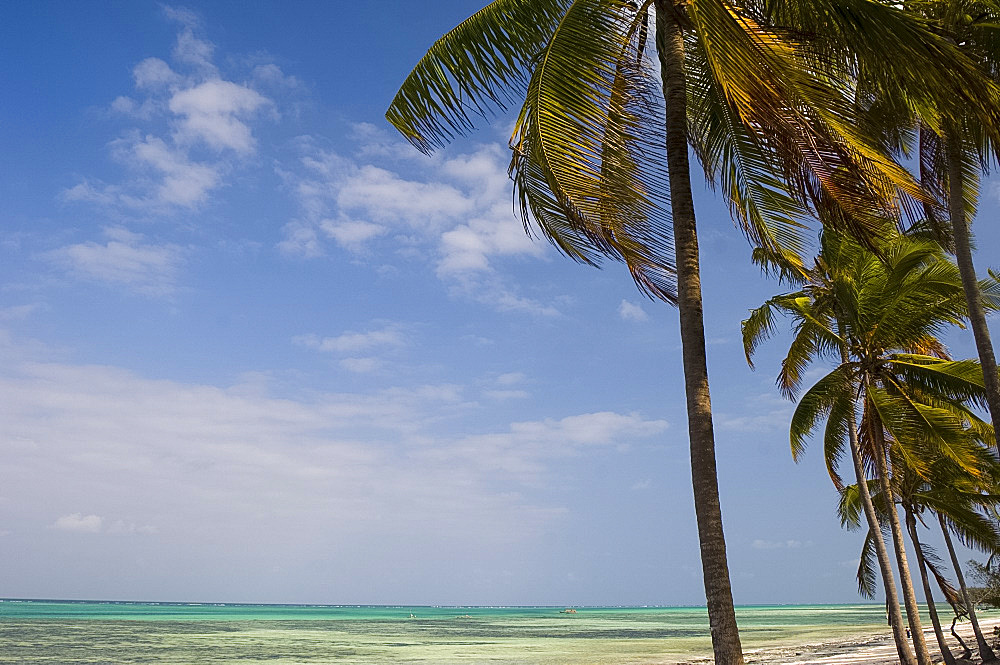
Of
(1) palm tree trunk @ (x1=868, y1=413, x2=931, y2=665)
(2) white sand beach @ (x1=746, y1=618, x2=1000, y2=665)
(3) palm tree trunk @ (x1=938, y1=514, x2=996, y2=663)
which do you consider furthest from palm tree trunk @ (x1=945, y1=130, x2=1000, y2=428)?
(2) white sand beach @ (x1=746, y1=618, x2=1000, y2=665)

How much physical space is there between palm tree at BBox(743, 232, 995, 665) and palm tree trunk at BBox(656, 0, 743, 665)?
7290mm

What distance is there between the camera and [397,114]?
6934 mm

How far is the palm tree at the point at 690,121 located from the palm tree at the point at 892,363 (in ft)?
21.1

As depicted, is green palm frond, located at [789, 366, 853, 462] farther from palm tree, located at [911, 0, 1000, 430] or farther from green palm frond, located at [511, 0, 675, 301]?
green palm frond, located at [511, 0, 675, 301]

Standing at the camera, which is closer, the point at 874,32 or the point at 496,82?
the point at 874,32

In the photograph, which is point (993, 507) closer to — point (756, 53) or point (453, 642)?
point (756, 53)

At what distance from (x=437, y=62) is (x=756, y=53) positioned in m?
2.97

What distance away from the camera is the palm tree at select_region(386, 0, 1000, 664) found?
15.5ft

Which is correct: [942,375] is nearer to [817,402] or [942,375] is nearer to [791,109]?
[817,402]

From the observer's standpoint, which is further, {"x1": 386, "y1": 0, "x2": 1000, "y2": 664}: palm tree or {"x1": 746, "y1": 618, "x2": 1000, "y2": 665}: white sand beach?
{"x1": 746, "y1": 618, "x2": 1000, "y2": 665}: white sand beach

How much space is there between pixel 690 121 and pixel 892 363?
8.22 m

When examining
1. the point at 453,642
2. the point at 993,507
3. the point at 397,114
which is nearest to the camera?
the point at 397,114

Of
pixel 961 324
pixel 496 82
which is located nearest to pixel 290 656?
pixel 961 324

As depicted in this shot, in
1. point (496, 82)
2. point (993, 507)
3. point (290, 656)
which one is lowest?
point (290, 656)
